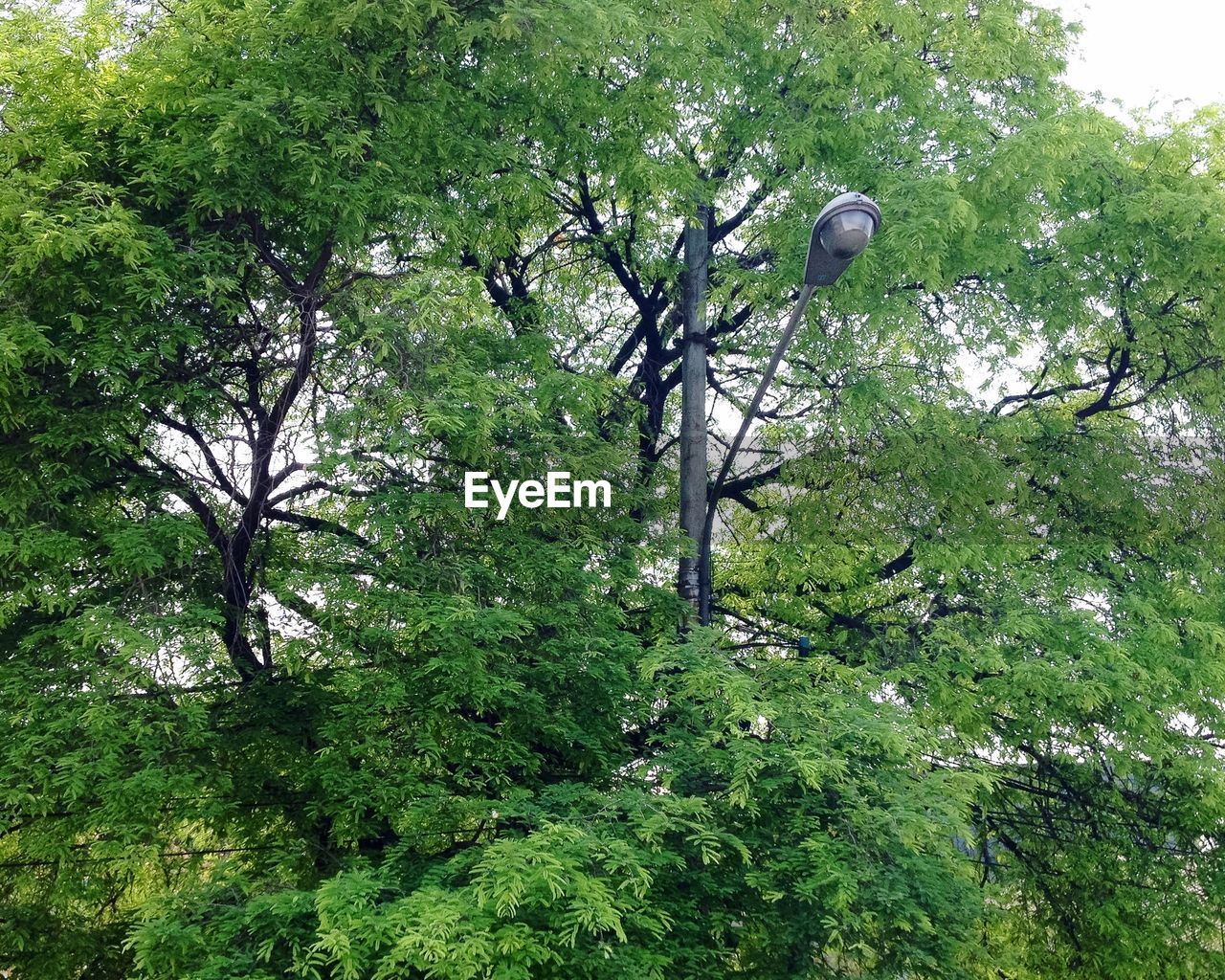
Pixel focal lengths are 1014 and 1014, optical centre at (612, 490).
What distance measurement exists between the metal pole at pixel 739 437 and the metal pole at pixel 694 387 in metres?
0.70

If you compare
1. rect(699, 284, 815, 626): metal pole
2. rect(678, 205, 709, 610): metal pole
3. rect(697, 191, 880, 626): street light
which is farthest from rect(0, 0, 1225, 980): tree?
rect(697, 191, 880, 626): street light

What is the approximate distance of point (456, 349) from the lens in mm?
6898

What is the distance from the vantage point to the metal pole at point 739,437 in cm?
623

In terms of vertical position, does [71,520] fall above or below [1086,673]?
above

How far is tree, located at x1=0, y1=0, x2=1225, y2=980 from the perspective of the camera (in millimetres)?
5863

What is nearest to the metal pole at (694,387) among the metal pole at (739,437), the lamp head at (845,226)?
the metal pole at (739,437)

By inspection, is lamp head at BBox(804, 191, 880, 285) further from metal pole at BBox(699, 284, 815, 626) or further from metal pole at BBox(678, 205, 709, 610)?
metal pole at BBox(678, 205, 709, 610)

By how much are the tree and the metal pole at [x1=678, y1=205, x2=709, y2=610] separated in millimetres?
363

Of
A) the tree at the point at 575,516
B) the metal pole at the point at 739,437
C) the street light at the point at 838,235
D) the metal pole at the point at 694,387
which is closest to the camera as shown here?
the street light at the point at 838,235

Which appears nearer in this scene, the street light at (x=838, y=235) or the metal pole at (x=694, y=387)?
the street light at (x=838, y=235)

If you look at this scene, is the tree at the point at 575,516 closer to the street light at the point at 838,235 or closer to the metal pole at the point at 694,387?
the metal pole at the point at 694,387

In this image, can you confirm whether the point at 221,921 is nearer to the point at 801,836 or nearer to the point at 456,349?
the point at 801,836

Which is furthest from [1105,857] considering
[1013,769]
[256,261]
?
[256,261]

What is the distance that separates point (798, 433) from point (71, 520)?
6023 millimetres
